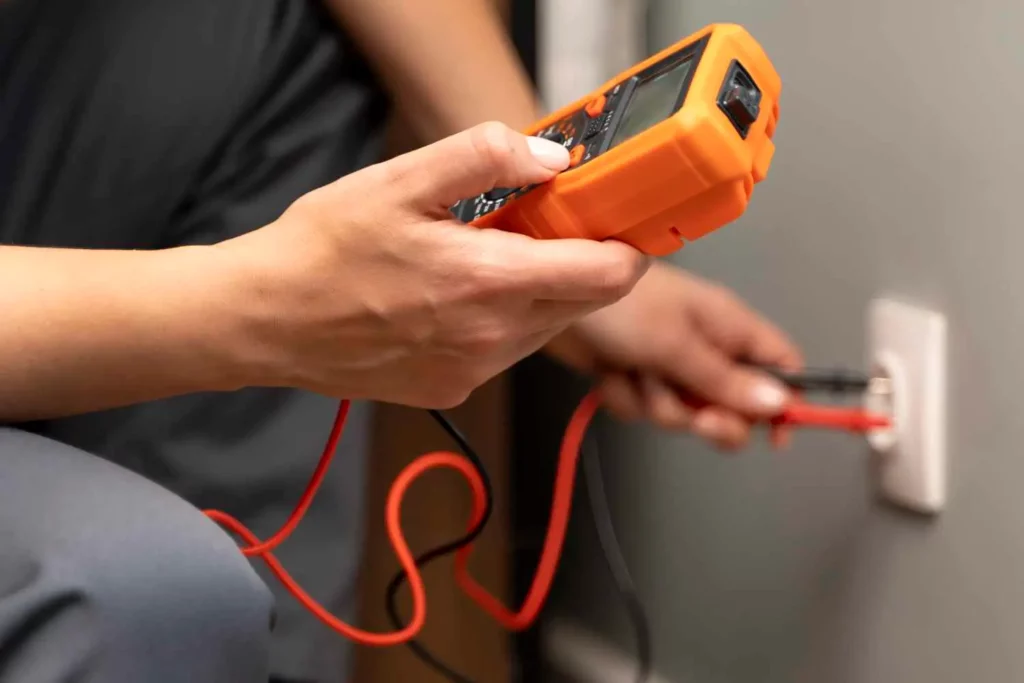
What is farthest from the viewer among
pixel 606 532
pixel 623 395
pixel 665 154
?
pixel 606 532

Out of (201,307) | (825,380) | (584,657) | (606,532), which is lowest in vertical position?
(584,657)

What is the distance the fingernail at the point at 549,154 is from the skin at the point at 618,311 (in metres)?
0.17

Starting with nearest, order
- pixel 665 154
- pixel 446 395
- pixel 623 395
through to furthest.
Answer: pixel 665 154, pixel 446 395, pixel 623 395

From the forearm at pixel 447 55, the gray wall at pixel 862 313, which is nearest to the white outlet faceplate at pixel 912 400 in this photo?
the gray wall at pixel 862 313

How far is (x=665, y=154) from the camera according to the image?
35 cm

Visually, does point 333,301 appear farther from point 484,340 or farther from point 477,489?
point 477,489

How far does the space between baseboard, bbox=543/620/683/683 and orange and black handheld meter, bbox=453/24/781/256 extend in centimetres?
48

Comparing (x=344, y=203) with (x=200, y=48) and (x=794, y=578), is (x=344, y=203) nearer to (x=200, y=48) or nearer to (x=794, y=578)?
(x=200, y=48)

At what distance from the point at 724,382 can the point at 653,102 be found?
0.63 feet

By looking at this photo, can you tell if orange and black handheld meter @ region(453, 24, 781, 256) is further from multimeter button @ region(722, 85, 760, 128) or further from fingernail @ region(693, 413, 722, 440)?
fingernail @ region(693, 413, 722, 440)

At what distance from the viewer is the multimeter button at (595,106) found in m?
0.42

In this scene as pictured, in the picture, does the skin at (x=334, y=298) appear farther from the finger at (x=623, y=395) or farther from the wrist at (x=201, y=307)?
the finger at (x=623, y=395)

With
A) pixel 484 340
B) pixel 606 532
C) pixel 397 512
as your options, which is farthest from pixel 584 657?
pixel 484 340

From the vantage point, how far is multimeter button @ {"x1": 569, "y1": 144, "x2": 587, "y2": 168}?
1.29 ft
